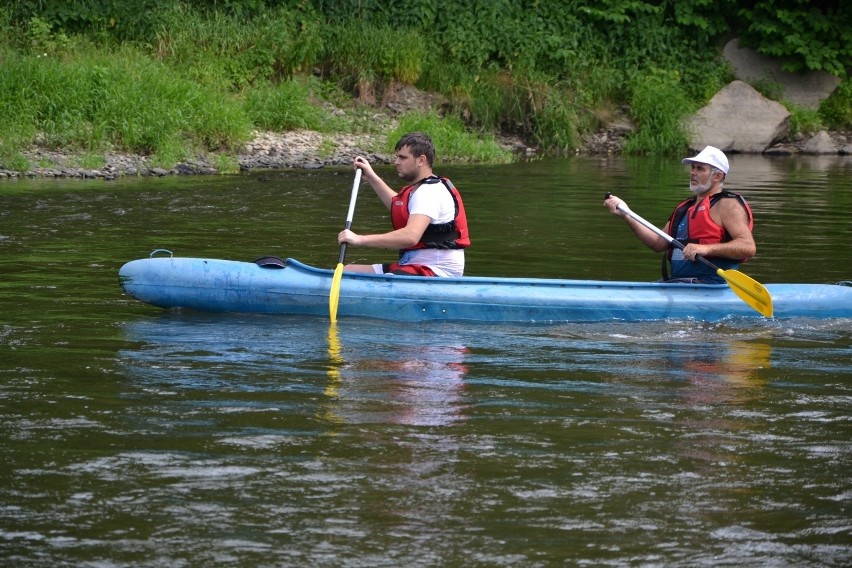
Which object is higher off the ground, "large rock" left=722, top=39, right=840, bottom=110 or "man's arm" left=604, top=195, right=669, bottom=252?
"large rock" left=722, top=39, right=840, bottom=110

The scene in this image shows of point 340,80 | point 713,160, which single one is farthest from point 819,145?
point 713,160

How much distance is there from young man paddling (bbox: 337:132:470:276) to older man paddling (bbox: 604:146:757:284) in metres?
0.84

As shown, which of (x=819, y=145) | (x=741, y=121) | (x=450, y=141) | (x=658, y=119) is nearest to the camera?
(x=450, y=141)

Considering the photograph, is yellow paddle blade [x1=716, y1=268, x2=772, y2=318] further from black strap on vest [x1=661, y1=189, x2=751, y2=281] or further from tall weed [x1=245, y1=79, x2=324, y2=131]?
tall weed [x1=245, y1=79, x2=324, y2=131]

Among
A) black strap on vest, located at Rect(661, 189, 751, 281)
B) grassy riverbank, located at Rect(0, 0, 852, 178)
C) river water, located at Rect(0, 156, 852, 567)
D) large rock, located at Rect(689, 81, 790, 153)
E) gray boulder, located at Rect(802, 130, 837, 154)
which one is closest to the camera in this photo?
river water, located at Rect(0, 156, 852, 567)

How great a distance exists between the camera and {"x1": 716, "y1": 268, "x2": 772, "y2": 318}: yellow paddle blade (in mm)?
6887

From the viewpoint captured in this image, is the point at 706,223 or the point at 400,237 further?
the point at 706,223

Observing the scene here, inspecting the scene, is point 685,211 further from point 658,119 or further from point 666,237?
point 658,119

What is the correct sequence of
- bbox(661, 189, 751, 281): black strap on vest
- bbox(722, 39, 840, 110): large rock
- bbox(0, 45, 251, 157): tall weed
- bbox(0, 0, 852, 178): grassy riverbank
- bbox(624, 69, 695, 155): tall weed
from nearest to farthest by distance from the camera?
bbox(661, 189, 751, 281): black strap on vest, bbox(0, 45, 251, 157): tall weed, bbox(0, 0, 852, 178): grassy riverbank, bbox(624, 69, 695, 155): tall weed, bbox(722, 39, 840, 110): large rock

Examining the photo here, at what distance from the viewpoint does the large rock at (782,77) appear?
2216 cm

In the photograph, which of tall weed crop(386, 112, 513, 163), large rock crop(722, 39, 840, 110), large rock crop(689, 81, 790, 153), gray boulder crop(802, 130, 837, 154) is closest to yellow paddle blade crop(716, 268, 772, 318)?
tall weed crop(386, 112, 513, 163)

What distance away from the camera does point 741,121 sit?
20.8 meters

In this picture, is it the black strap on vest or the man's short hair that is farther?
the black strap on vest

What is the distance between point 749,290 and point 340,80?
13017 mm
